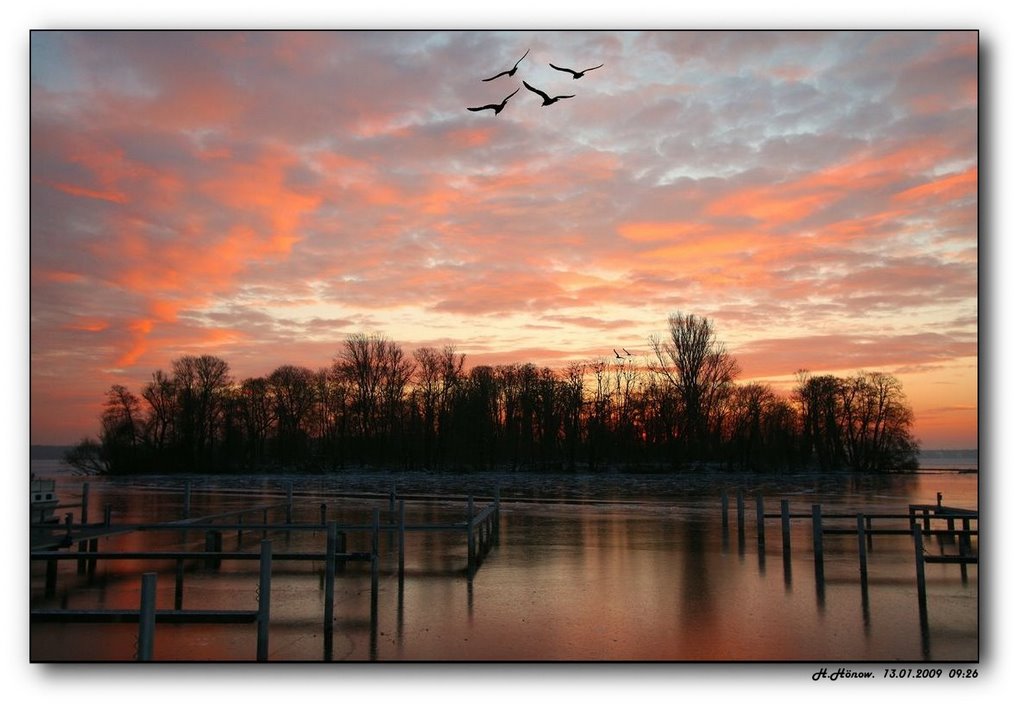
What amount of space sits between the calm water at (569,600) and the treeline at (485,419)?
17792mm

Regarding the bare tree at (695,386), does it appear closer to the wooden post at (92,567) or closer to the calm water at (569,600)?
the calm water at (569,600)

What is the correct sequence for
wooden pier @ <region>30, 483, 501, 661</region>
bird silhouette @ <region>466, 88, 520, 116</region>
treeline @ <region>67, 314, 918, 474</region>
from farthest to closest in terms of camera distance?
treeline @ <region>67, 314, 918, 474</region> → bird silhouette @ <region>466, 88, 520, 116</region> → wooden pier @ <region>30, 483, 501, 661</region>

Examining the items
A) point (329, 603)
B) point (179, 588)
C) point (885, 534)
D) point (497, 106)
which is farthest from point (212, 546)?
point (885, 534)

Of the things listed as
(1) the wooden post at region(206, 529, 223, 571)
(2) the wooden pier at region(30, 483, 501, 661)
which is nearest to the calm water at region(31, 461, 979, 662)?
(2) the wooden pier at region(30, 483, 501, 661)

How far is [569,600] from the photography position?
9.52 meters

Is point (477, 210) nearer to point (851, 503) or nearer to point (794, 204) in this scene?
point (794, 204)

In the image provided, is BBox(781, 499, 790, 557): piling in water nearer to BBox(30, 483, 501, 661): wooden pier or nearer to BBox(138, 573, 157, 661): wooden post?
BBox(30, 483, 501, 661): wooden pier

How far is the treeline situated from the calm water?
17.8 meters

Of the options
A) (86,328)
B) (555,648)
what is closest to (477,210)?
(86,328)

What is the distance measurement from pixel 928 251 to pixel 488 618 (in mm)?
5888

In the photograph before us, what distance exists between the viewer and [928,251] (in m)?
8.19

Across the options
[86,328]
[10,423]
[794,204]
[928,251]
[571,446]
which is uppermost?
[794,204]

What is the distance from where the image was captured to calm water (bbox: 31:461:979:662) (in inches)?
295

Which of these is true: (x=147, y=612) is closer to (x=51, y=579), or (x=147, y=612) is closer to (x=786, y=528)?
(x=51, y=579)
